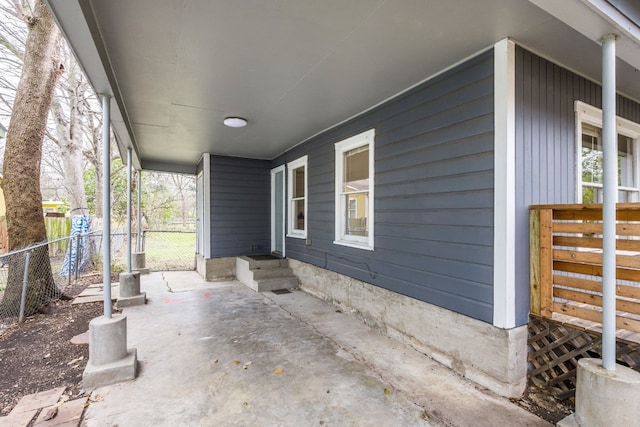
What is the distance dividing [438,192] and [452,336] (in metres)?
1.31

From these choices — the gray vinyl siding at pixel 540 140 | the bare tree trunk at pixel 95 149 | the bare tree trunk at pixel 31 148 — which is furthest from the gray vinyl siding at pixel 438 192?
the bare tree trunk at pixel 95 149

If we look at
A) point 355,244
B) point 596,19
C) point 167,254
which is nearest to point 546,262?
point 596,19

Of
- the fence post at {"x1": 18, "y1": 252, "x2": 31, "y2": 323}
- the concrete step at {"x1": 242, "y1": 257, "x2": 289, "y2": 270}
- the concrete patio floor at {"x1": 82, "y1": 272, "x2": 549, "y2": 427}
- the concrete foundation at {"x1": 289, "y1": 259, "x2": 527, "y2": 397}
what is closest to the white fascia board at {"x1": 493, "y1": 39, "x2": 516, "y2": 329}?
the concrete foundation at {"x1": 289, "y1": 259, "x2": 527, "y2": 397}

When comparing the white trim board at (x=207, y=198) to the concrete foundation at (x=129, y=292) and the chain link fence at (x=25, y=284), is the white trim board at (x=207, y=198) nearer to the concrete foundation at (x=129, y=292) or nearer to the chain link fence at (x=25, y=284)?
the concrete foundation at (x=129, y=292)

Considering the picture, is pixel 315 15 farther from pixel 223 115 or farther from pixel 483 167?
pixel 223 115

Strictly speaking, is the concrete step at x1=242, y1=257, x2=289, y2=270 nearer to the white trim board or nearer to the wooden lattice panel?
the white trim board

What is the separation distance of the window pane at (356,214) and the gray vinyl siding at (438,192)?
35 centimetres

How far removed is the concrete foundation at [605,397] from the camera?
161 centimetres

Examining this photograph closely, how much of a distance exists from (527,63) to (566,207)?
1.19 m

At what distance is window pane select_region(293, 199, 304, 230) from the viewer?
6148 mm

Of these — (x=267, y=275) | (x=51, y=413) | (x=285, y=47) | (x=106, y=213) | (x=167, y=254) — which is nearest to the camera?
(x=51, y=413)

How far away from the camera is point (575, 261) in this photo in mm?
2285

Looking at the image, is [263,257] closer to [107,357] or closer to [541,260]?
[107,357]

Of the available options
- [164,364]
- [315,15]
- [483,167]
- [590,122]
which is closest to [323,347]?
[164,364]
